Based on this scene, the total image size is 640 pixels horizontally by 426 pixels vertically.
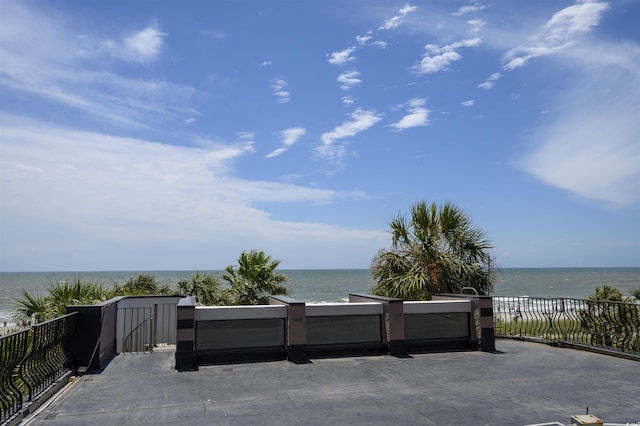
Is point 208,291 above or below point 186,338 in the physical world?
above

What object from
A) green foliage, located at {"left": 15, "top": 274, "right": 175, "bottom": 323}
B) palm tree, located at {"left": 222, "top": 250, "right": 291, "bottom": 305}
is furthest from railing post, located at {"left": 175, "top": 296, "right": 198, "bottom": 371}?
palm tree, located at {"left": 222, "top": 250, "right": 291, "bottom": 305}

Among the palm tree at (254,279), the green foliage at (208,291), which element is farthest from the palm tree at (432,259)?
the green foliage at (208,291)

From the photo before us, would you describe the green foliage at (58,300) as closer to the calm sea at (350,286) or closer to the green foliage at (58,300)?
the green foliage at (58,300)

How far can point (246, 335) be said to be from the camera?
884 cm

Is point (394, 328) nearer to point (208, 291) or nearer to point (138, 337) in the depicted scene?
point (138, 337)

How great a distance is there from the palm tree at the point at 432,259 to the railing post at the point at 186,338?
5.49m

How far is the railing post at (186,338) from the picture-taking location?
820 cm

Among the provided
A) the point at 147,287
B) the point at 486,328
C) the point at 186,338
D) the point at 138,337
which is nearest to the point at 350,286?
the point at 147,287

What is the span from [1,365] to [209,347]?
3.96 meters

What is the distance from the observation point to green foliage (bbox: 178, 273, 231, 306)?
56.2 ft

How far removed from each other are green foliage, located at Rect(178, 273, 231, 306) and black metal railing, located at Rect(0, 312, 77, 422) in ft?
30.8

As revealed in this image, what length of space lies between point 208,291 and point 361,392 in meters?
12.5

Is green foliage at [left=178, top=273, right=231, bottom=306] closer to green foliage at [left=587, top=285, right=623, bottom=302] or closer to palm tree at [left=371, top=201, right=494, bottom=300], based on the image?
palm tree at [left=371, top=201, right=494, bottom=300]

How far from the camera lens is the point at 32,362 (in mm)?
6078
